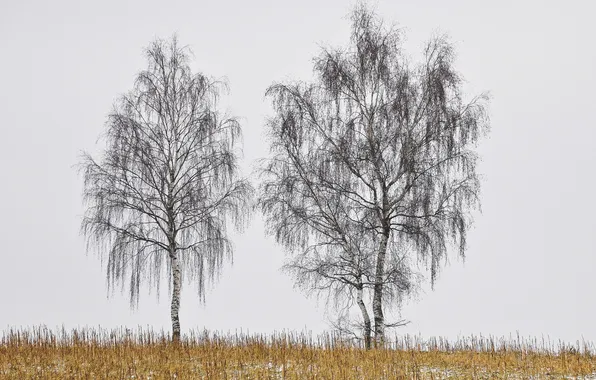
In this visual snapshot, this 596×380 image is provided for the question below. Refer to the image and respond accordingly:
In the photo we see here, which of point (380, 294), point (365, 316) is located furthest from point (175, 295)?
point (380, 294)

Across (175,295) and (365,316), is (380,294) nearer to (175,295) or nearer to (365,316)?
(365,316)

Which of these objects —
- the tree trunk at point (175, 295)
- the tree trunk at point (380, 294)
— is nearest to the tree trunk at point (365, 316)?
the tree trunk at point (380, 294)

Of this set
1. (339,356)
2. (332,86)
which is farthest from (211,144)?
(339,356)

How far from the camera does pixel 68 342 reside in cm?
2253

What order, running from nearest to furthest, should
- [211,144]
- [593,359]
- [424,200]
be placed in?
1. [593,359]
2. [424,200]
3. [211,144]

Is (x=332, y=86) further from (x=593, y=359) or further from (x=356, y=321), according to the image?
(x=593, y=359)

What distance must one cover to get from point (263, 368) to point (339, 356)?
2677mm

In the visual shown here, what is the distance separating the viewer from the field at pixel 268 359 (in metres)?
17.5

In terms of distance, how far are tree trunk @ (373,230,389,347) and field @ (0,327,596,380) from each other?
4.36 feet

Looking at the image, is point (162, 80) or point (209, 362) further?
point (162, 80)

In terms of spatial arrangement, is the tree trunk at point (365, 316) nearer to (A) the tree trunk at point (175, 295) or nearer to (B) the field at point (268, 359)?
(B) the field at point (268, 359)

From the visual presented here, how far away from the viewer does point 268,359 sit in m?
19.5

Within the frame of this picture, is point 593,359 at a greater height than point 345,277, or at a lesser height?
lesser

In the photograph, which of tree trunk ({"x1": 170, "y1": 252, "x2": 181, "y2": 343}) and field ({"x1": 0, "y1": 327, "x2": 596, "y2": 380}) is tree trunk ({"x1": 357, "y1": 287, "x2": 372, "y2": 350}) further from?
tree trunk ({"x1": 170, "y1": 252, "x2": 181, "y2": 343})
